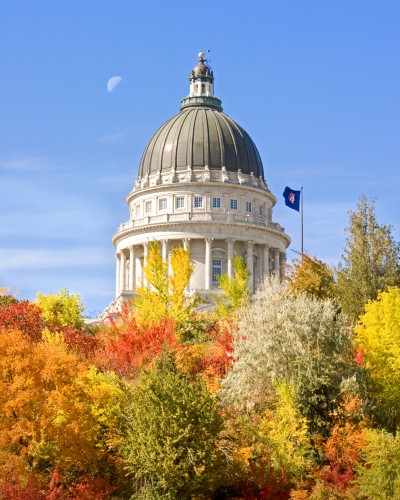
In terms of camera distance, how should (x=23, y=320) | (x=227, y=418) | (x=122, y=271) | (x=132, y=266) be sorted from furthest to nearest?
(x=122, y=271) → (x=132, y=266) → (x=23, y=320) → (x=227, y=418)

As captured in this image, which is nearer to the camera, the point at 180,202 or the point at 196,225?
the point at 196,225

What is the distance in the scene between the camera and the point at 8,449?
4347 centimetres

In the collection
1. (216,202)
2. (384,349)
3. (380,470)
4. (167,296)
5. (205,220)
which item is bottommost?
(380,470)

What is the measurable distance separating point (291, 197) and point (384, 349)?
1750 inches

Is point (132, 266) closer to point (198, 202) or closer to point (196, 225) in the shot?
point (196, 225)

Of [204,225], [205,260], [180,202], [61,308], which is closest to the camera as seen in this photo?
[61,308]

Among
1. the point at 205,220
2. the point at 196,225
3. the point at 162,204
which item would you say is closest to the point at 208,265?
the point at 196,225

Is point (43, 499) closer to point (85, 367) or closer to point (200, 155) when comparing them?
point (85, 367)

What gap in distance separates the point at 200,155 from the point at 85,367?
230 feet

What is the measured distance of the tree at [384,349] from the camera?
50.5 meters

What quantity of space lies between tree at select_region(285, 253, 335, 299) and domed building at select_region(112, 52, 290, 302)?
1651 inches

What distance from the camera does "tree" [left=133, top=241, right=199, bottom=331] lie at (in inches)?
2943

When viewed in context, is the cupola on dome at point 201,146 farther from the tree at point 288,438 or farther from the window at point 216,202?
the tree at point 288,438

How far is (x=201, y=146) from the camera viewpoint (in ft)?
387
